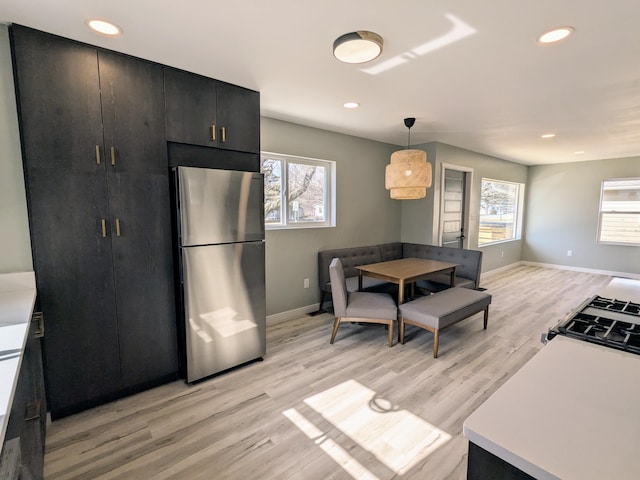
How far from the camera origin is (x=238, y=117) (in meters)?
2.65

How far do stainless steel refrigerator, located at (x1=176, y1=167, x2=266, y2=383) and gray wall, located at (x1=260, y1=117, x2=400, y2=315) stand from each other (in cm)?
102

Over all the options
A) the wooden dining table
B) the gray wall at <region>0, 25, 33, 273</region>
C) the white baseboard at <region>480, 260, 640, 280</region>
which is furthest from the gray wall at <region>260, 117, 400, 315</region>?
the white baseboard at <region>480, 260, 640, 280</region>

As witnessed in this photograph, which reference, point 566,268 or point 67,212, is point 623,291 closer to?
point 67,212

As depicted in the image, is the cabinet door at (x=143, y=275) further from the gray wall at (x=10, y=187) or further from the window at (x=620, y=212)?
the window at (x=620, y=212)

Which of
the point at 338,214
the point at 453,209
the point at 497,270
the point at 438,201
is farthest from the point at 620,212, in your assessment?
the point at 338,214

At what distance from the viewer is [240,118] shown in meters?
2.66

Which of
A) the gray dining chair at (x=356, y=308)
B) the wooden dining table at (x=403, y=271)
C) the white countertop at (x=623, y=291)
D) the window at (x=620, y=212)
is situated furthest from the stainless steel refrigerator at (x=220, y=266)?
the window at (x=620, y=212)

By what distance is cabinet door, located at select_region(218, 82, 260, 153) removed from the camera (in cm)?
256

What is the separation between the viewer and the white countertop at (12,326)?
3.08ft

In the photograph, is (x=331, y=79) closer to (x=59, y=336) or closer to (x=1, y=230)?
(x=1, y=230)

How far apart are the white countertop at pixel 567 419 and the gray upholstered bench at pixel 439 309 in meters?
1.89

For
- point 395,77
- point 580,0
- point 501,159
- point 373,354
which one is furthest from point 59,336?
point 501,159

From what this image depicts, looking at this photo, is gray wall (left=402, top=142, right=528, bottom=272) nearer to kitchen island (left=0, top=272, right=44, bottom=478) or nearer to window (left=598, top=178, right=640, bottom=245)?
window (left=598, top=178, right=640, bottom=245)

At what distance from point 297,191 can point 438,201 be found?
7.68 ft
